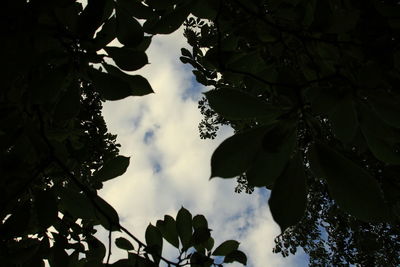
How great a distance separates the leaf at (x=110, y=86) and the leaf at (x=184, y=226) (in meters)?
0.52

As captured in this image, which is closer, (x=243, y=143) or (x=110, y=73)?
(x=243, y=143)

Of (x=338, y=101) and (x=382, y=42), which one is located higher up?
(x=382, y=42)

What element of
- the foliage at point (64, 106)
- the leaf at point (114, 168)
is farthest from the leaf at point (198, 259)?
the leaf at point (114, 168)

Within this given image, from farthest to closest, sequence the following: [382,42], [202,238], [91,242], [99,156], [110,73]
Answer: [99,156] < [91,242] < [202,238] < [110,73] < [382,42]

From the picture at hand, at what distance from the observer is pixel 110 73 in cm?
116

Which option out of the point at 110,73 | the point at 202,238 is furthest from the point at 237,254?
the point at 110,73

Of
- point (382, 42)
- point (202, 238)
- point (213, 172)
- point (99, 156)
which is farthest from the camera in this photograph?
point (99, 156)

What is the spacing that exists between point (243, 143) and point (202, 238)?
2.47 feet

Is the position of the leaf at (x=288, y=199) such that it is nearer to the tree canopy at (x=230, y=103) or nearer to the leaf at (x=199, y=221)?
the tree canopy at (x=230, y=103)

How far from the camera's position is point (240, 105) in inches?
32.6

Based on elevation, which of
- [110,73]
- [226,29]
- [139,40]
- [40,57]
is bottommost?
[40,57]

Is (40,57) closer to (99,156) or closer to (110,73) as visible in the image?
(110,73)

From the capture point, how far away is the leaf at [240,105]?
2.70 ft

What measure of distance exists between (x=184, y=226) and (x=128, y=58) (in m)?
0.66
